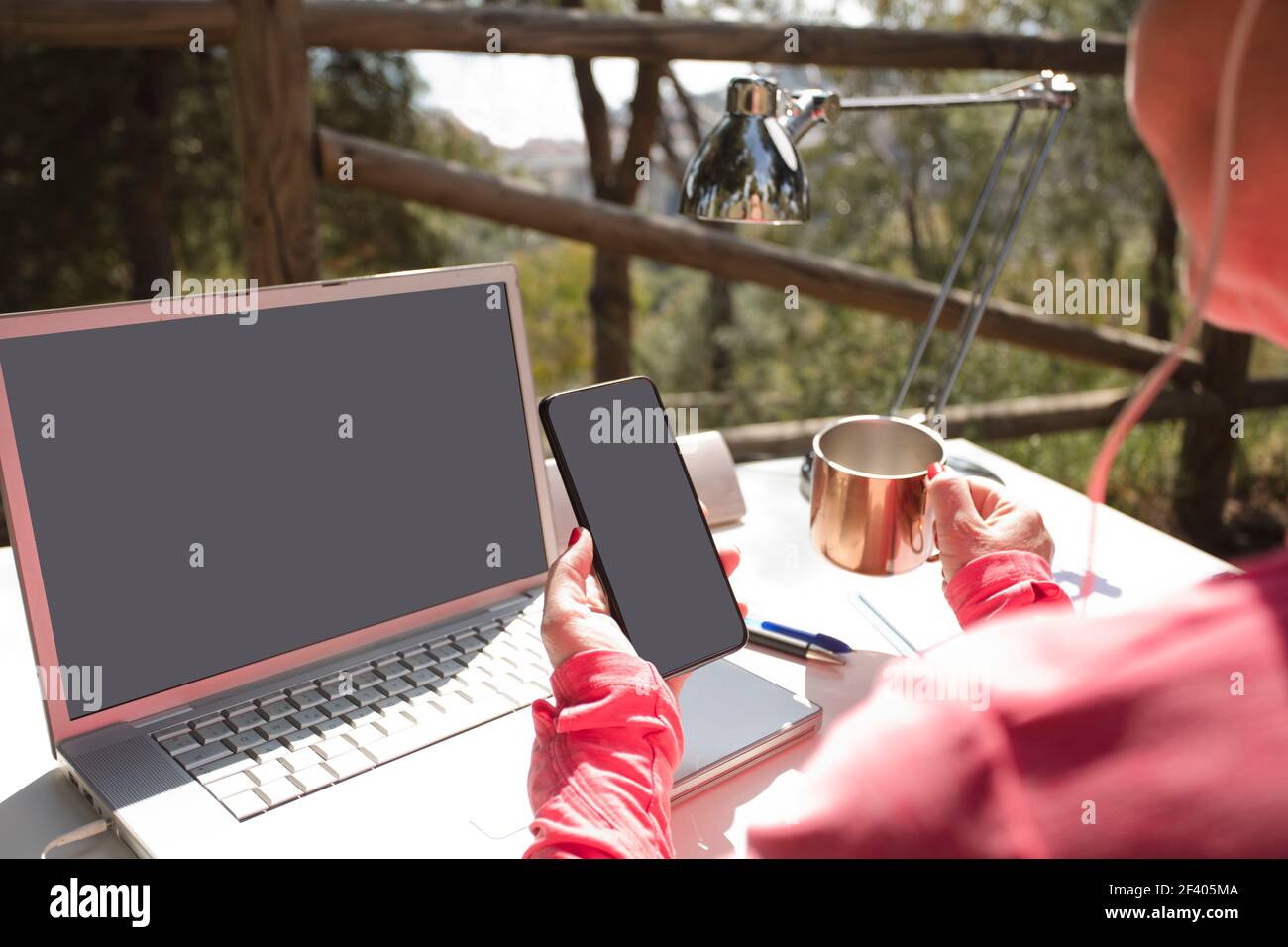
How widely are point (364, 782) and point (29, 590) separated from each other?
0.29 metres

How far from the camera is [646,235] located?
7.59ft

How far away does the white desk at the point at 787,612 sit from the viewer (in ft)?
2.51

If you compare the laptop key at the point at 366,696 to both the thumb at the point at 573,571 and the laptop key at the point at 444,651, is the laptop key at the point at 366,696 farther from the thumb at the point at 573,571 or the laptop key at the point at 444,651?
the thumb at the point at 573,571

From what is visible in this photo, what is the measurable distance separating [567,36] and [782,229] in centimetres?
428

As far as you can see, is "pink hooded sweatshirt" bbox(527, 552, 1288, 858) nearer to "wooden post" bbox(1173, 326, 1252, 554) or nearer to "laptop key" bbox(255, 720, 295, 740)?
"laptop key" bbox(255, 720, 295, 740)

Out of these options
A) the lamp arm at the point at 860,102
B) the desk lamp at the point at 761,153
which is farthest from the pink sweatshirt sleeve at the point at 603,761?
the lamp arm at the point at 860,102

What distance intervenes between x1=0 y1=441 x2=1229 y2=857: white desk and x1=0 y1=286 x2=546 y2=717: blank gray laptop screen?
9 centimetres

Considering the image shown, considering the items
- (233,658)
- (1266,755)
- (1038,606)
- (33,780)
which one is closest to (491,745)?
(233,658)

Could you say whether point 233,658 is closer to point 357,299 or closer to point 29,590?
point 29,590

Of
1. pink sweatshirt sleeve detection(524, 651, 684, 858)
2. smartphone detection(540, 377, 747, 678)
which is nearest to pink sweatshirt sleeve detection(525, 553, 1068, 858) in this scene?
pink sweatshirt sleeve detection(524, 651, 684, 858)

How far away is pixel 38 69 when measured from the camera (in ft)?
11.7

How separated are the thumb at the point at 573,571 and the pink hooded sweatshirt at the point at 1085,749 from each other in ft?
1.05

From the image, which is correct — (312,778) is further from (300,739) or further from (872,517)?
(872,517)

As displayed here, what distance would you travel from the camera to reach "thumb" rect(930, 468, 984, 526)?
95 cm
